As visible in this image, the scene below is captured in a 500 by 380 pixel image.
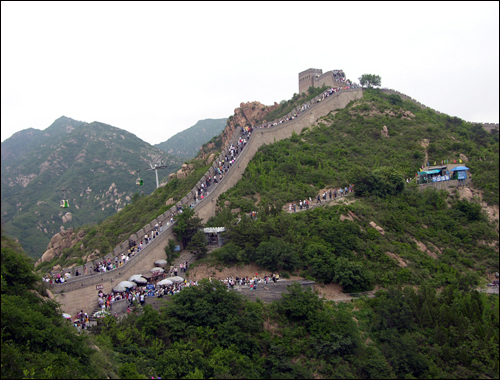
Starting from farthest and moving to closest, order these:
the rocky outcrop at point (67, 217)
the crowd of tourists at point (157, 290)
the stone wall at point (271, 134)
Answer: the rocky outcrop at point (67, 217)
the stone wall at point (271, 134)
the crowd of tourists at point (157, 290)

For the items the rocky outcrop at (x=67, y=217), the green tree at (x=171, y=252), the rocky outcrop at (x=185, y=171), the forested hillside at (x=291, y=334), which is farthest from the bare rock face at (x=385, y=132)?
the rocky outcrop at (x=67, y=217)

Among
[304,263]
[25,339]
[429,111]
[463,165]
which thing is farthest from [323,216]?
[429,111]

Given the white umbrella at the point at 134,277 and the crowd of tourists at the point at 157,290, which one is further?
the white umbrella at the point at 134,277

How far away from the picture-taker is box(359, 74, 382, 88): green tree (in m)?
54.9

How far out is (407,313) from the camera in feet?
68.0

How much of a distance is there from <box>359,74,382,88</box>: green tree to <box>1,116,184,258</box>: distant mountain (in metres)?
31.4

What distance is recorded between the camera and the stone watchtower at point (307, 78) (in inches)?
2158

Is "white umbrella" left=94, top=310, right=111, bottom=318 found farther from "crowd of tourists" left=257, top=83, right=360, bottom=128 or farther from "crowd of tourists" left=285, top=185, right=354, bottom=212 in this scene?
"crowd of tourists" left=257, top=83, right=360, bottom=128

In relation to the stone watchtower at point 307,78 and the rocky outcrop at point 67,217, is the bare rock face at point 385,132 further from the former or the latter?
the rocky outcrop at point 67,217

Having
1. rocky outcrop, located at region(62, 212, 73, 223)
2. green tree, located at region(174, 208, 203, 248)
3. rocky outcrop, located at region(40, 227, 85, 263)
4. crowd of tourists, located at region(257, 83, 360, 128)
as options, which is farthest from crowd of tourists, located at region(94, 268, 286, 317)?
rocky outcrop, located at region(62, 212, 73, 223)

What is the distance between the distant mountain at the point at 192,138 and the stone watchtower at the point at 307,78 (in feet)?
202

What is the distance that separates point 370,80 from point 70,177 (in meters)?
50.1

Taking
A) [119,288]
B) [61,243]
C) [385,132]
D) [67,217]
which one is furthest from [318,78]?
[119,288]

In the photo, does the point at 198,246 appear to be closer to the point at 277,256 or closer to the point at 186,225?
the point at 186,225
